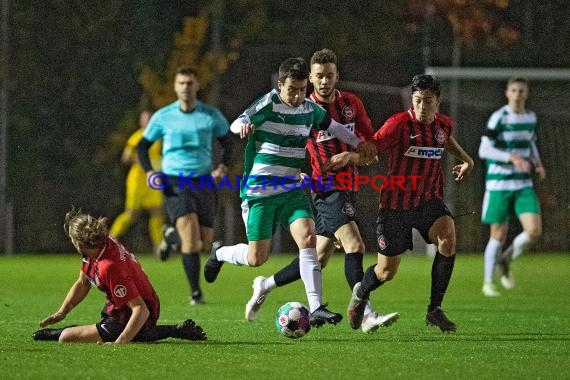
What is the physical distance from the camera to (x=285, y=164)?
8891 millimetres

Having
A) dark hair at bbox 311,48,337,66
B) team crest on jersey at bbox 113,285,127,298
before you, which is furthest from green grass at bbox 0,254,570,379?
dark hair at bbox 311,48,337,66

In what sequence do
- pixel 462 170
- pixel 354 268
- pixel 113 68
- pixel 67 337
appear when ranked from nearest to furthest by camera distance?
pixel 67 337 → pixel 462 170 → pixel 354 268 → pixel 113 68

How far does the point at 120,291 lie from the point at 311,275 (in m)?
1.55

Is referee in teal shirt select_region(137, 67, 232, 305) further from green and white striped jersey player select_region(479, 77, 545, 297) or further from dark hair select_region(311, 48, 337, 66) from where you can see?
green and white striped jersey player select_region(479, 77, 545, 297)

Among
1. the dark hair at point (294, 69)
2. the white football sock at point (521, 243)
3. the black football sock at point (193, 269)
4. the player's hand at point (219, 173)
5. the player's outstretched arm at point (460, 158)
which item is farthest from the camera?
the white football sock at point (521, 243)

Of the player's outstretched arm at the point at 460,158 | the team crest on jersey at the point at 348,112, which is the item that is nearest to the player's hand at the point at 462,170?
the player's outstretched arm at the point at 460,158

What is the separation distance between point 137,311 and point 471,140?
13498mm

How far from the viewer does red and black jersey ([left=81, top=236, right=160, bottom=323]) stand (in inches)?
299

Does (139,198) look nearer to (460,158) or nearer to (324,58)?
(324,58)

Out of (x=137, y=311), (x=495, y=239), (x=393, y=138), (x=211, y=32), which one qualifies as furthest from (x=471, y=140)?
(x=137, y=311)

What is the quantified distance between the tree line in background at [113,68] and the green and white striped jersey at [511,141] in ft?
23.8

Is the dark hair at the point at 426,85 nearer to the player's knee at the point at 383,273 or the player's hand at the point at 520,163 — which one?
the player's knee at the point at 383,273

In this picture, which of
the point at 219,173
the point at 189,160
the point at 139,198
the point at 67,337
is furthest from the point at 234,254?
the point at 139,198

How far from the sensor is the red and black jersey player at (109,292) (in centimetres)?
759
